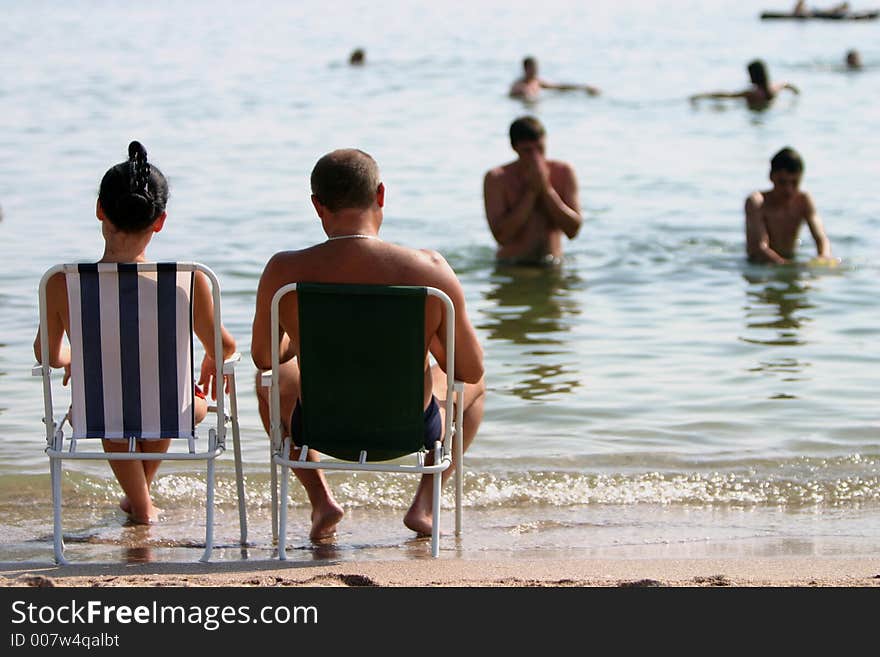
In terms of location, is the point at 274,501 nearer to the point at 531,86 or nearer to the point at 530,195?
the point at 530,195

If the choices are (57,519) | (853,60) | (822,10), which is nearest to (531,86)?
(853,60)

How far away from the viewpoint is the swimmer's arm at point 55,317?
4.23 metres

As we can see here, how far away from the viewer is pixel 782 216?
33.7 ft

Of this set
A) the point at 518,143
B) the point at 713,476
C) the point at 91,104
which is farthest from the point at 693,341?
the point at 91,104

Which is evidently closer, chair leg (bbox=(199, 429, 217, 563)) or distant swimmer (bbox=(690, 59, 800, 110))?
chair leg (bbox=(199, 429, 217, 563))

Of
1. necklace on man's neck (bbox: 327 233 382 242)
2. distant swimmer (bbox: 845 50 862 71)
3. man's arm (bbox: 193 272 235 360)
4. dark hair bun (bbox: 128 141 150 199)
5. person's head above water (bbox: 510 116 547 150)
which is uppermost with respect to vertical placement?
distant swimmer (bbox: 845 50 862 71)

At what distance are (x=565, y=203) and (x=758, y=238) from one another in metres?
1.61

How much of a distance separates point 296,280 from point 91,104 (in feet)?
64.8

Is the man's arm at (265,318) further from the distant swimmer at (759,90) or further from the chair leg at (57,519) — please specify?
the distant swimmer at (759,90)

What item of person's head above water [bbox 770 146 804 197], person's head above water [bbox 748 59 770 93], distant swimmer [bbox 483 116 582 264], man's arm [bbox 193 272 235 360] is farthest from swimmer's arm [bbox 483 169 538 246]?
person's head above water [bbox 748 59 770 93]

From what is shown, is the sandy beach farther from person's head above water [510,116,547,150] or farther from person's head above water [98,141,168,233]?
person's head above water [510,116,547,150]

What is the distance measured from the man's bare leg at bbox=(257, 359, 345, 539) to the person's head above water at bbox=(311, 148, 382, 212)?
2.36 ft

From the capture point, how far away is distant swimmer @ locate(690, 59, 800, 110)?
822 inches

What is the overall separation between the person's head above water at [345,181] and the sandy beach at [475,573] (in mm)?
1121
